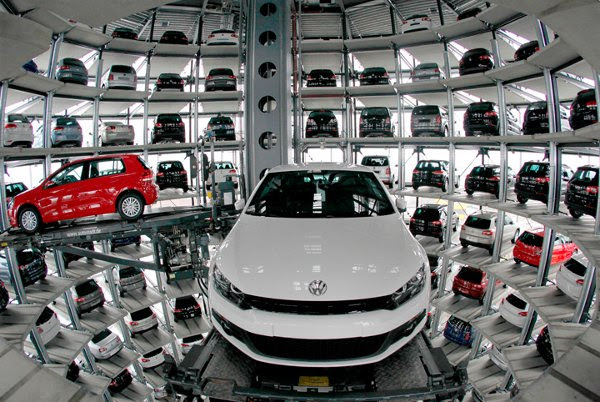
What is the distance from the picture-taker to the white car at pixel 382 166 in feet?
32.6

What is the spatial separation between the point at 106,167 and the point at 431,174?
23.8 ft

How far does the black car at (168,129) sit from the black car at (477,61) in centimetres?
721

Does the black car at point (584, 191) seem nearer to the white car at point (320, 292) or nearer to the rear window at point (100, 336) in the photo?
Result: the white car at point (320, 292)

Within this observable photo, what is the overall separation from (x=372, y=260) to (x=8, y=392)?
2.03 m

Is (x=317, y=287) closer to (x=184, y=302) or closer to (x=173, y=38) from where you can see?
(x=184, y=302)

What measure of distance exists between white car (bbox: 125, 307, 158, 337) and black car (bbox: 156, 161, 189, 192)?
3434 millimetres

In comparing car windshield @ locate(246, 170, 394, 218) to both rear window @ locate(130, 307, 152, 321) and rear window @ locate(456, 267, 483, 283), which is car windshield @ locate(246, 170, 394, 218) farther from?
rear window @ locate(130, 307, 152, 321)

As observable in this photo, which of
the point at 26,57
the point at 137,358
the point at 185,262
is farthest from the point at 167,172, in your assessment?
the point at 26,57

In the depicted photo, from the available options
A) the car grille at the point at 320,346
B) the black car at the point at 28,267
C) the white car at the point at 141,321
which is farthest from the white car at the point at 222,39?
the car grille at the point at 320,346

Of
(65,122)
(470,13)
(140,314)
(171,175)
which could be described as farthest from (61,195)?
(470,13)

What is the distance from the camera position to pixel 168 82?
10125 millimetres

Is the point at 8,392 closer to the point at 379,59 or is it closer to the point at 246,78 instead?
the point at 246,78

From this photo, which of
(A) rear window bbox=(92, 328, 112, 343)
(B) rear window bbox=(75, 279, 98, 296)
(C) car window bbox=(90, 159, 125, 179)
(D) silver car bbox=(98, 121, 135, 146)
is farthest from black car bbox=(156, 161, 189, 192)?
(A) rear window bbox=(92, 328, 112, 343)

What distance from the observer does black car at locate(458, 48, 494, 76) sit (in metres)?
7.80
